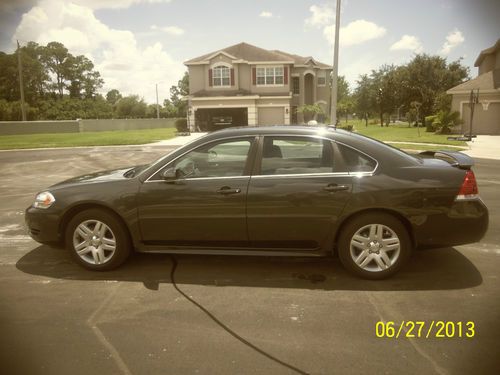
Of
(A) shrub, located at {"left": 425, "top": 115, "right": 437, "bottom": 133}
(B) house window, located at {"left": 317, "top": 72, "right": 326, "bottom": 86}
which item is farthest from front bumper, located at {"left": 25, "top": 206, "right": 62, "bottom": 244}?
(B) house window, located at {"left": 317, "top": 72, "right": 326, "bottom": 86}

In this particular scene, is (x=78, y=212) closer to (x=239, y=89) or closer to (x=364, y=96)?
(x=239, y=89)

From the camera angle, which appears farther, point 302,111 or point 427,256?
point 302,111

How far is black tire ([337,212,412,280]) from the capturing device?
4.05 meters

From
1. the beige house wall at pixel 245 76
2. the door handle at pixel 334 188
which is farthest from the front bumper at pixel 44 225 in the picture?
the beige house wall at pixel 245 76

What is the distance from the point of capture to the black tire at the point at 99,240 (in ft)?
14.5

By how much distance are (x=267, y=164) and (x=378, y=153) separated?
3.84ft

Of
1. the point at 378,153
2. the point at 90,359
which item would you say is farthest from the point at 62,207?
the point at 378,153

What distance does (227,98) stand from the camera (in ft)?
117

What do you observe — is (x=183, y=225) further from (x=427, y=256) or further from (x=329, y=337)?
(x=427, y=256)

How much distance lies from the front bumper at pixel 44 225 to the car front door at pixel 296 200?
7.25 feet

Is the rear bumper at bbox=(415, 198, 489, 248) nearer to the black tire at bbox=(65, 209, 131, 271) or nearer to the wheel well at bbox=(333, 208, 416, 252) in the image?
the wheel well at bbox=(333, 208, 416, 252)

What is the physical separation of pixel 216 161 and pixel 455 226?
8.69 feet

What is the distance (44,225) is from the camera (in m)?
4.54
